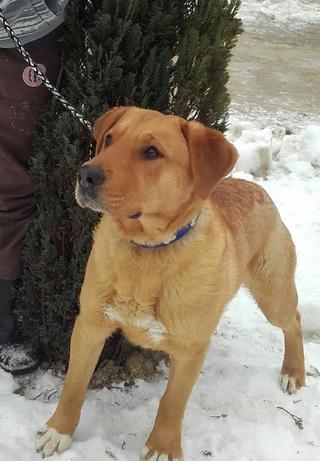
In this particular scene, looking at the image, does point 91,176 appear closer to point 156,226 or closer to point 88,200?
point 88,200

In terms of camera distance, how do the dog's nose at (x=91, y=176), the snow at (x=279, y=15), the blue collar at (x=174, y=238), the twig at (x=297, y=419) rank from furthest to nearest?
1. the snow at (x=279, y=15)
2. the twig at (x=297, y=419)
3. the blue collar at (x=174, y=238)
4. the dog's nose at (x=91, y=176)

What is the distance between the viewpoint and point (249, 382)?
13.0ft

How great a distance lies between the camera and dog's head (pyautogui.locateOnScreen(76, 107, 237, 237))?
247 centimetres

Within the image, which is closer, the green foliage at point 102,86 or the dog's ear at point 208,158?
the dog's ear at point 208,158

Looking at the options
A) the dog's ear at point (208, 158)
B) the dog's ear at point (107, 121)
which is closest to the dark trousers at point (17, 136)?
the dog's ear at point (107, 121)

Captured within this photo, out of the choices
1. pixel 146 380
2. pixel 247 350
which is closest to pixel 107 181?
pixel 146 380

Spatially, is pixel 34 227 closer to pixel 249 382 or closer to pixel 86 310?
pixel 86 310

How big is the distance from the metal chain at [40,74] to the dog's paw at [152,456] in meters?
1.69

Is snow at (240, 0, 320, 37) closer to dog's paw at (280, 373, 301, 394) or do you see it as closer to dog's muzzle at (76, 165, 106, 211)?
dog's paw at (280, 373, 301, 394)

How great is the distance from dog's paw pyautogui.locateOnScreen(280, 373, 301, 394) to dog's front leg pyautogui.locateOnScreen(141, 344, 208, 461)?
0.96 metres

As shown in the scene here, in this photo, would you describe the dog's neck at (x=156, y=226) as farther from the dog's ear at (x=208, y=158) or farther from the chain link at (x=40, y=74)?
the chain link at (x=40, y=74)

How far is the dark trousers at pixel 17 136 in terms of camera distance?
3066 mm

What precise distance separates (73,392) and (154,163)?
→ 1.39m

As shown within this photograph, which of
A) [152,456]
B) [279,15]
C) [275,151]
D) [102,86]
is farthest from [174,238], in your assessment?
→ [279,15]
